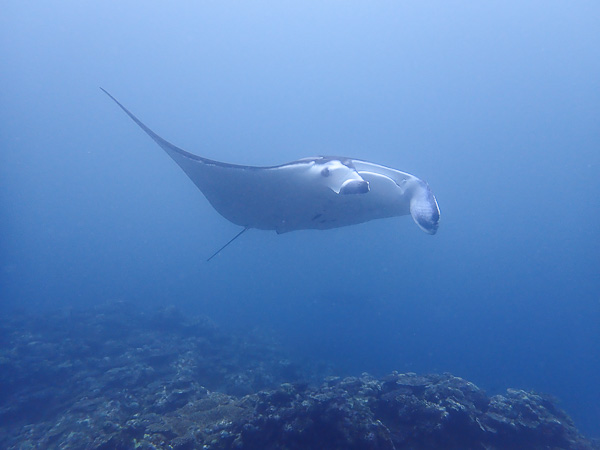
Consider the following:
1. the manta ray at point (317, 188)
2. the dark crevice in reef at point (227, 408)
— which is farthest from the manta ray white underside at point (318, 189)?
the dark crevice in reef at point (227, 408)

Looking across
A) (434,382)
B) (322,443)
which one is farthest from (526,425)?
(322,443)

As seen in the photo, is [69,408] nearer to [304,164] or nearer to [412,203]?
[304,164]

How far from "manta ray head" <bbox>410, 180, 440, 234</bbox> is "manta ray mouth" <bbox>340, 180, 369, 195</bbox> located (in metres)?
0.85

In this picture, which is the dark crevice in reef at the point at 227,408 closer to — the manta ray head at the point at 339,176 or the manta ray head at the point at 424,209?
the manta ray head at the point at 424,209

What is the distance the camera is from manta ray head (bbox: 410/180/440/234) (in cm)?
388

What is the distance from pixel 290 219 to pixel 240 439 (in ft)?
10.9

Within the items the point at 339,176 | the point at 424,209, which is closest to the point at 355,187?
the point at 339,176

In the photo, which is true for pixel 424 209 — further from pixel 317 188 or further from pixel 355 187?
pixel 317 188

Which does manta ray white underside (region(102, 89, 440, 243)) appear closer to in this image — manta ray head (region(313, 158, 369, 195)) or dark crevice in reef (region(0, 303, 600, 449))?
manta ray head (region(313, 158, 369, 195))

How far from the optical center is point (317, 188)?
4387mm

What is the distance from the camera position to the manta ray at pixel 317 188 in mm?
4047

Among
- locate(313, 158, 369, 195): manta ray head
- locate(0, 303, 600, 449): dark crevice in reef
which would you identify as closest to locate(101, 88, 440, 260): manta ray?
locate(313, 158, 369, 195): manta ray head

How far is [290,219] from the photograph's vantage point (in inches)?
223

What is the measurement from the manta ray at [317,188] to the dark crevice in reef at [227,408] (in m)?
2.91
